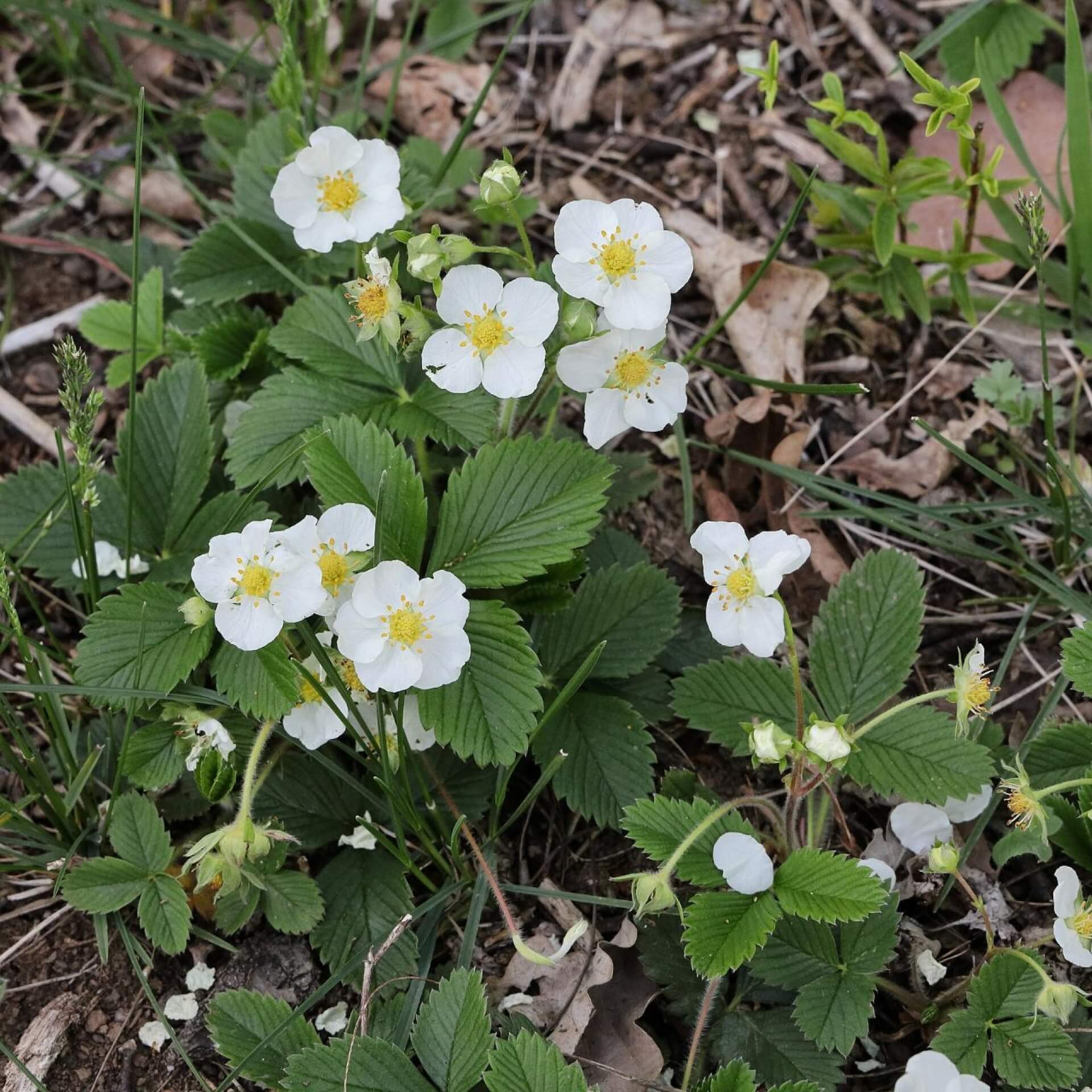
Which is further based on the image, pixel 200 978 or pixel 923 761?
pixel 200 978

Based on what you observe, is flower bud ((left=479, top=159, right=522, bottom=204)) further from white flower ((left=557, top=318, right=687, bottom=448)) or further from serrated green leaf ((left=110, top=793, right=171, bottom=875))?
serrated green leaf ((left=110, top=793, right=171, bottom=875))

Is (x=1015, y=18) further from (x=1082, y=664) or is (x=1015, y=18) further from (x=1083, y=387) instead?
(x=1082, y=664)

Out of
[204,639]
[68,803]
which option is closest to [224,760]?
[204,639]

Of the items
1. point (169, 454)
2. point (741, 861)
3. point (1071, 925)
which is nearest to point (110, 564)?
point (169, 454)

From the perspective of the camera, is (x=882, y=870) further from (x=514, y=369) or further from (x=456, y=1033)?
(x=514, y=369)

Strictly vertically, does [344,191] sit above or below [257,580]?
above

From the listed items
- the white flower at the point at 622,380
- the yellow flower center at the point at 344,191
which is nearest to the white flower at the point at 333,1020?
the white flower at the point at 622,380
